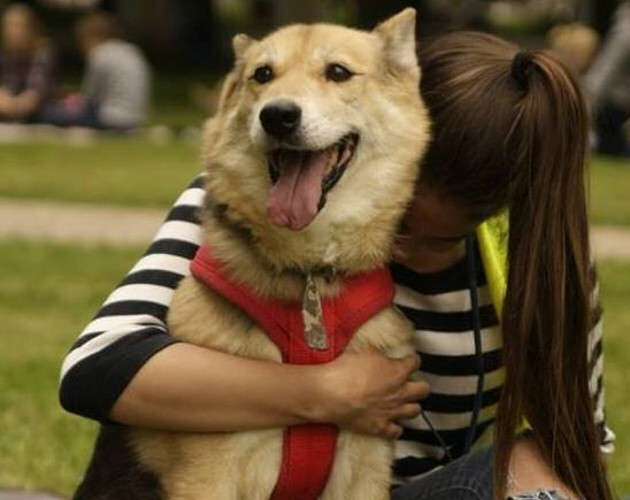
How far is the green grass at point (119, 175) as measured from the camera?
37.7ft

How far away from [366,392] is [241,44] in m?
0.91

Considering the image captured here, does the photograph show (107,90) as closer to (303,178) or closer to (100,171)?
(100,171)

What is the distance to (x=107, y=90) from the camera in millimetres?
15648

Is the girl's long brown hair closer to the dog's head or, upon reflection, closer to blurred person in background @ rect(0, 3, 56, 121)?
the dog's head

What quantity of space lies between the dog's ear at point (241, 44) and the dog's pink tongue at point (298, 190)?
39 cm

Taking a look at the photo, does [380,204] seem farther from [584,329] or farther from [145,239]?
[145,239]

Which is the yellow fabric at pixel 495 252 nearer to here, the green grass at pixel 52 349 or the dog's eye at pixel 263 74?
the dog's eye at pixel 263 74

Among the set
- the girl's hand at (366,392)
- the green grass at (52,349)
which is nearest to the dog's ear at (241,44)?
the girl's hand at (366,392)

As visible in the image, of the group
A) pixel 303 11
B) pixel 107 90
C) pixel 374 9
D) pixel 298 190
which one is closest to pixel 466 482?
pixel 298 190

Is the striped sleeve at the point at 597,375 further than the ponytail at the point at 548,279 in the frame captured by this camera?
Yes

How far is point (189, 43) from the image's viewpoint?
31031 millimetres

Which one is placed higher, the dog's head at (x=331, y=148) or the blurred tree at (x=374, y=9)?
the dog's head at (x=331, y=148)

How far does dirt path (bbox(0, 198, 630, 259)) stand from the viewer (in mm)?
9625

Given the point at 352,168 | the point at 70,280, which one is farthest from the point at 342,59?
the point at 70,280
